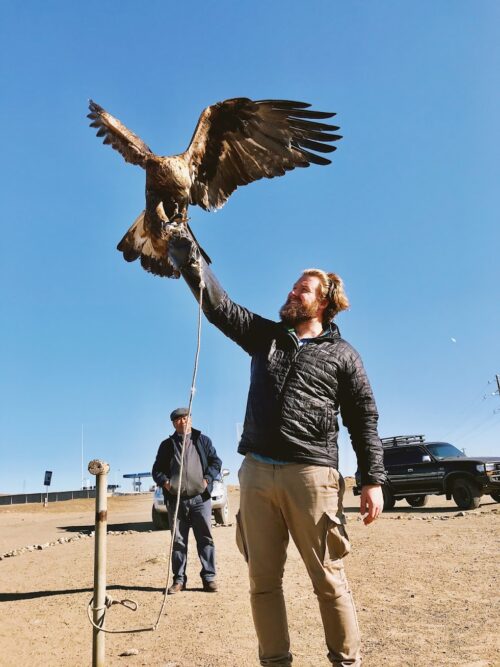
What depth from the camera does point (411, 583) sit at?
5.63m

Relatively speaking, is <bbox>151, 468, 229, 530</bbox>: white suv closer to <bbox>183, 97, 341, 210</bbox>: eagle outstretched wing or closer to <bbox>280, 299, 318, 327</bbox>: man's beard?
<bbox>183, 97, 341, 210</bbox>: eagle outstretched wing

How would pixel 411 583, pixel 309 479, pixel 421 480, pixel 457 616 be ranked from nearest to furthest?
1. pixel 309 479
2. pixel 457 616
3. pixel 411 583
4. pixel 421 480

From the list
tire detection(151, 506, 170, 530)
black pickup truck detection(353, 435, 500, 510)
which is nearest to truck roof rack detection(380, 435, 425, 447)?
black pickup truck detection(353, 435, 500, 510)

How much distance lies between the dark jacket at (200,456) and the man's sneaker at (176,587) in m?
0.95

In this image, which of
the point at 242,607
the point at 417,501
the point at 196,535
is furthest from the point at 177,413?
the point at 417,501

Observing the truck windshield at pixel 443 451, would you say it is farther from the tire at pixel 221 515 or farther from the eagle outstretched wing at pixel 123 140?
the eagle outstretched wing at pixel 123 140

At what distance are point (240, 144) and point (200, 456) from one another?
3250 mm

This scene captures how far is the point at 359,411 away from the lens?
9.40ft

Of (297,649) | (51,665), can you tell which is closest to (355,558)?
(297,649)

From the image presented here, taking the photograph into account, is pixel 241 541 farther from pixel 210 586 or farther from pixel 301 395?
pixel 210 586

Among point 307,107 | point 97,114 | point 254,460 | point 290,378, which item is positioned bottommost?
point 254,460

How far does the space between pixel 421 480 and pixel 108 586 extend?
9.62 metres

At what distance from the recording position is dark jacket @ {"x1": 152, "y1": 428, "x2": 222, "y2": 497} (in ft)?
20.1

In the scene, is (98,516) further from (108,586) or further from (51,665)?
(108,586)
